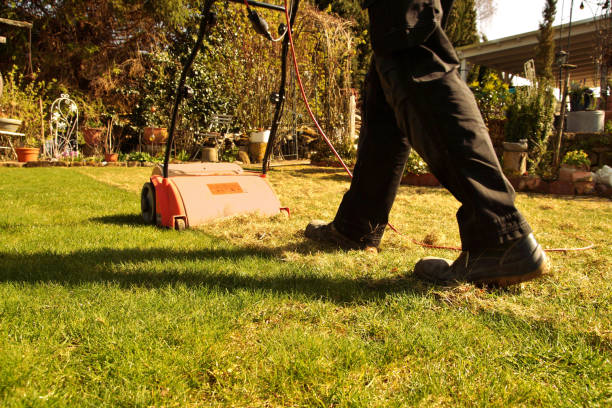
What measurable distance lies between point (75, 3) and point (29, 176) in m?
5.05

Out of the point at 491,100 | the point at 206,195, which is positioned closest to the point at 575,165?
the point at 491,100

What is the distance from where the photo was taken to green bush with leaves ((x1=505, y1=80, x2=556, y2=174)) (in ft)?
19.0

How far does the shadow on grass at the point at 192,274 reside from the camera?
148 cm

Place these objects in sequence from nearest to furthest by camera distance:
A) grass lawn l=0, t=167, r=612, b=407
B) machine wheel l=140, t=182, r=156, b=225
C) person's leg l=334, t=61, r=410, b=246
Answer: grass lawn l=0, t=167, r=612, b=407 → person's leg l=334, t=61, r=410, b=246 → machine wheel l=140, t=182, r=156, b=225

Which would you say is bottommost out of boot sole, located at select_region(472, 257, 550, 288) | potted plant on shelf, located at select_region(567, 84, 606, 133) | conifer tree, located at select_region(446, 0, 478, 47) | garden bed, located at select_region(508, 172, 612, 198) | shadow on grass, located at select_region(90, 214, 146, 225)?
shadow on grass, located at select_region(90, 214, 146, 225)

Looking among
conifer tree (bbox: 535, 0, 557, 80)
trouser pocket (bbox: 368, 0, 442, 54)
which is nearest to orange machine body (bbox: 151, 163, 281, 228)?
trouser pocket (bbox: 368, 0, 442, 54)

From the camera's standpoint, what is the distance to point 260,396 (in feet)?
2.92

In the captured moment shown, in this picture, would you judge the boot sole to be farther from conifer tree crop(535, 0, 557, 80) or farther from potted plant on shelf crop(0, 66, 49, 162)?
conifer tree crop(535, 0, 557, 80)

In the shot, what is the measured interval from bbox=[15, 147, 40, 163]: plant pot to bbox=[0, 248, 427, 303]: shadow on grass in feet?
21.8

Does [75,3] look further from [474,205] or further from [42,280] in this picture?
[474,205]

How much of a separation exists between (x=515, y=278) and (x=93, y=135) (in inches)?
349

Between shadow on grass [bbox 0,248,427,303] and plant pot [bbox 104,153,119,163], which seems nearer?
shadow on grass [bbox 0,248,427,303]

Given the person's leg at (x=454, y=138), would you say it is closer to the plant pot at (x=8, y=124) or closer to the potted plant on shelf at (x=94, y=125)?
the plant pot at (x=8, y=124)

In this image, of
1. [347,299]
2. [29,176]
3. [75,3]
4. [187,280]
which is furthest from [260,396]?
[75,3]
